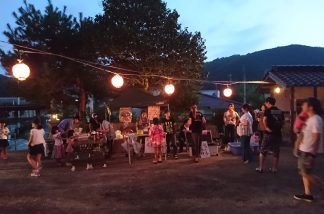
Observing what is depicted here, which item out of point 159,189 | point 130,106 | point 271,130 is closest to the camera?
point 159,189

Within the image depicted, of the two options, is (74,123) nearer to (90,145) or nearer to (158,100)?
(90,145)

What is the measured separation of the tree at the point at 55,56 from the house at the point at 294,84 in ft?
36.2

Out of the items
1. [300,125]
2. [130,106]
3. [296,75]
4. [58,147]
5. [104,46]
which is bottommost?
[58,147]

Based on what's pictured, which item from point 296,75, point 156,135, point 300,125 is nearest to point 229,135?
point 156,135

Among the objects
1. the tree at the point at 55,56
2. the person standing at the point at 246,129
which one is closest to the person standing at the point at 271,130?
the person standing at the point at 246,129

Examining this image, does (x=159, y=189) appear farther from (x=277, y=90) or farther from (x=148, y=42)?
(x=148, y=42)

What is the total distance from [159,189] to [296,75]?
10.9 metres

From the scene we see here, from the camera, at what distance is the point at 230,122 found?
1477 cm

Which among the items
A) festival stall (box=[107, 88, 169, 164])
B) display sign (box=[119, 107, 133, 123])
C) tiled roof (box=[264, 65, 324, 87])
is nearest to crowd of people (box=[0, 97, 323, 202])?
festival stall (box=[107, 88, 169, 164])

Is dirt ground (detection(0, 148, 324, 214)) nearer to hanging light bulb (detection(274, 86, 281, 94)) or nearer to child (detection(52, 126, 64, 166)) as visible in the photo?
child (detection(52, 126, 64, 166))

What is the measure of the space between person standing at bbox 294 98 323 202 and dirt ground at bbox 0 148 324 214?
0.49m

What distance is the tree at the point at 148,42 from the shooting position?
22547 millimetres

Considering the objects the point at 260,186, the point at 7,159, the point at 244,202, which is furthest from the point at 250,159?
the point at 7,159

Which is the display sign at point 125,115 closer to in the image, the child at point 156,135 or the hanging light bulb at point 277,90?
the child at point 156,135
